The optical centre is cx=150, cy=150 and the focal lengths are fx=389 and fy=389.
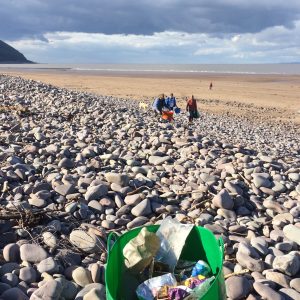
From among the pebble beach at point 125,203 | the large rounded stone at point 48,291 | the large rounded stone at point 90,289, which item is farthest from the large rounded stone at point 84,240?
the large rounded stone at point 48,291

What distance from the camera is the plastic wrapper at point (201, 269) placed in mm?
3137

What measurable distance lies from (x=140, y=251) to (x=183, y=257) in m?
0.58

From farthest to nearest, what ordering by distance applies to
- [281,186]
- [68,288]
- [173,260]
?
1. [281,186]
2. [68,288]
3. [173,260]

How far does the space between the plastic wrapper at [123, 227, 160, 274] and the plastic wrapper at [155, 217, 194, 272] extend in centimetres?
21

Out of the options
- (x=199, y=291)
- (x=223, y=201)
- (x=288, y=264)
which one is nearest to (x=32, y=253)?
(x=199, y=291)

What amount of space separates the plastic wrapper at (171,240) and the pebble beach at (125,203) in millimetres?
693

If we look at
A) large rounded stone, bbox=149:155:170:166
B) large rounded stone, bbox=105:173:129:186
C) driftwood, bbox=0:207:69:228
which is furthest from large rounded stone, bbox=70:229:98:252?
large rounded stone, bbox=149:155:170:166

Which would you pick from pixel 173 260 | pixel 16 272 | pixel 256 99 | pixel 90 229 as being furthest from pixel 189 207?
pixel 256 99

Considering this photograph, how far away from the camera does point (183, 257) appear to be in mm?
3539

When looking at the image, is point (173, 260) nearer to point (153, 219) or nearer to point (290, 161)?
point (153, 219)

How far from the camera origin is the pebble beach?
3902 millimetres

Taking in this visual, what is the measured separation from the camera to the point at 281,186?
605 cm

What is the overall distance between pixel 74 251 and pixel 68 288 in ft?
2.49

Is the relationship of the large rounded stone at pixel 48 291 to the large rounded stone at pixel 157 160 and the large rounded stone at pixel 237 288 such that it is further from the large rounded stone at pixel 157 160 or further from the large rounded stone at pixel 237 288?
the large rounded stone at pixel 157 160
